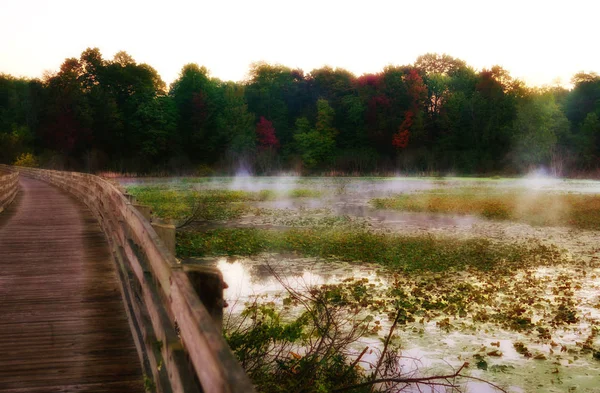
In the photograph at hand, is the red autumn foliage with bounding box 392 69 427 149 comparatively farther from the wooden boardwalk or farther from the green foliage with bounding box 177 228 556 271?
the wooden boardwalk

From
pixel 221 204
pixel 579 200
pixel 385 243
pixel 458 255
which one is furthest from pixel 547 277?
pixel 579 200

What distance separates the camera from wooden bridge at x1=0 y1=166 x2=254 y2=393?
272cm

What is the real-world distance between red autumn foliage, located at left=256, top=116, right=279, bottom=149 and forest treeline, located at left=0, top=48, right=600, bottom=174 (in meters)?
0.14

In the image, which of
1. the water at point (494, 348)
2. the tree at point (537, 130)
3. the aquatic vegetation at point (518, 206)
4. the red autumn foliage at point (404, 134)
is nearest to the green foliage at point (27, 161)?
the red autumn foliage at point (404, 134)

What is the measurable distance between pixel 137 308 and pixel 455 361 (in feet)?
13.4

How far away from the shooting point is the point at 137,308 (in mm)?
5195

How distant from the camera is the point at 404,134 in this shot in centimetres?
8375

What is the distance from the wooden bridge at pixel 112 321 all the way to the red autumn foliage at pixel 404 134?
248 feet

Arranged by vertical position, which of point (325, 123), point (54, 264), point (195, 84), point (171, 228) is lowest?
point (54, 264)

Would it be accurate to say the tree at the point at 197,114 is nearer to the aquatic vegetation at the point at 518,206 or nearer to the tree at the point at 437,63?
the tree at the point at 437,63

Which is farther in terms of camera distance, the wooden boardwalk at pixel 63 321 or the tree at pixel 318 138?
the tree at pixel 318 138

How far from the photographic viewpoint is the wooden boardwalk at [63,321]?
4598 mm

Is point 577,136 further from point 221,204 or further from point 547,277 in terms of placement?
point 547,277

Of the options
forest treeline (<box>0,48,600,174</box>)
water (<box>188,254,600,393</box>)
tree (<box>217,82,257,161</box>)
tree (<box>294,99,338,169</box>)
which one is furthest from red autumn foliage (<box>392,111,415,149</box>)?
water (<box>188,254,600,393</box>)
